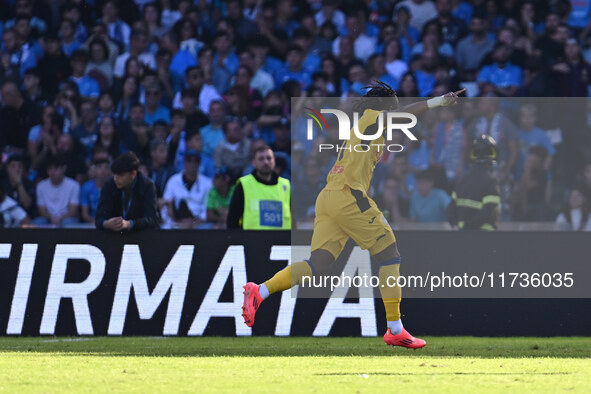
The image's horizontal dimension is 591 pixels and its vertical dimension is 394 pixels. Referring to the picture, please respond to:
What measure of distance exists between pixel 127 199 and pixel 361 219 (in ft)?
10.3

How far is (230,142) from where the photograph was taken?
1481 cm

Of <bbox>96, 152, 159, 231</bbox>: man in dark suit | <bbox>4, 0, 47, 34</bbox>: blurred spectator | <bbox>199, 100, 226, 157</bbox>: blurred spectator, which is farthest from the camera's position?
<bbox>4, 0, 47, 34</bbox>: blurred spectator

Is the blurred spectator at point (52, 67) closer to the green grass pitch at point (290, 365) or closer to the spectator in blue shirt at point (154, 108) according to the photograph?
the spectator in blue shirt at point (154, 108)

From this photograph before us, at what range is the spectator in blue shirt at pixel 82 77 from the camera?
16062 mm

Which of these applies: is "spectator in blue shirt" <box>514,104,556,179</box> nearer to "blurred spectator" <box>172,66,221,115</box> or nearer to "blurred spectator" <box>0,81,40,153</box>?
"blurred spectator" <box>172,66,221,115</box>

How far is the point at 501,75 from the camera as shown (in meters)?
15.7

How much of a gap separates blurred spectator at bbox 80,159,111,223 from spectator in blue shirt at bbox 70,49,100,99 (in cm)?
199

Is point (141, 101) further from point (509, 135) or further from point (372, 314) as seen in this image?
point (372, 314)

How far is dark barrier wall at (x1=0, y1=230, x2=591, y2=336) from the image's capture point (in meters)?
10.4

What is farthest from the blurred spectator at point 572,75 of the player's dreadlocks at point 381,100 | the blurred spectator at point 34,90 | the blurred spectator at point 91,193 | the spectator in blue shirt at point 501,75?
the blurred spectator at point 34,90

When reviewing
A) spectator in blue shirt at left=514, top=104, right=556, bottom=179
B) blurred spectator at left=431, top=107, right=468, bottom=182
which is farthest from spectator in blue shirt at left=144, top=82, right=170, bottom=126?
spectator in blue shirt at left=514, top=104, right=556, bottom=179

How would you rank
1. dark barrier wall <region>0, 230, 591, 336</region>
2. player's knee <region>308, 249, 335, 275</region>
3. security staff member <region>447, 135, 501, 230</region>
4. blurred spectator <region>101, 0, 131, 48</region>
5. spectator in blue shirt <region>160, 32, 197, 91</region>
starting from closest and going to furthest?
player's knee <region>308, 249, 335, 275</region>, dark barrier wall <region>0, 230, 591, 336</region>, security staff member <region>447, 135, 501, 230</region>, spectator in blue shirt <region>160, 32, 197, 91</region>, blurred spectator <region>101, 0, 131, 48</region>

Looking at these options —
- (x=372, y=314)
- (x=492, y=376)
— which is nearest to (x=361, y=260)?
(x=372, y=314)

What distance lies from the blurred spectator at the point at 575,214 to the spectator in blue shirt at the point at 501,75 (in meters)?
2.27
